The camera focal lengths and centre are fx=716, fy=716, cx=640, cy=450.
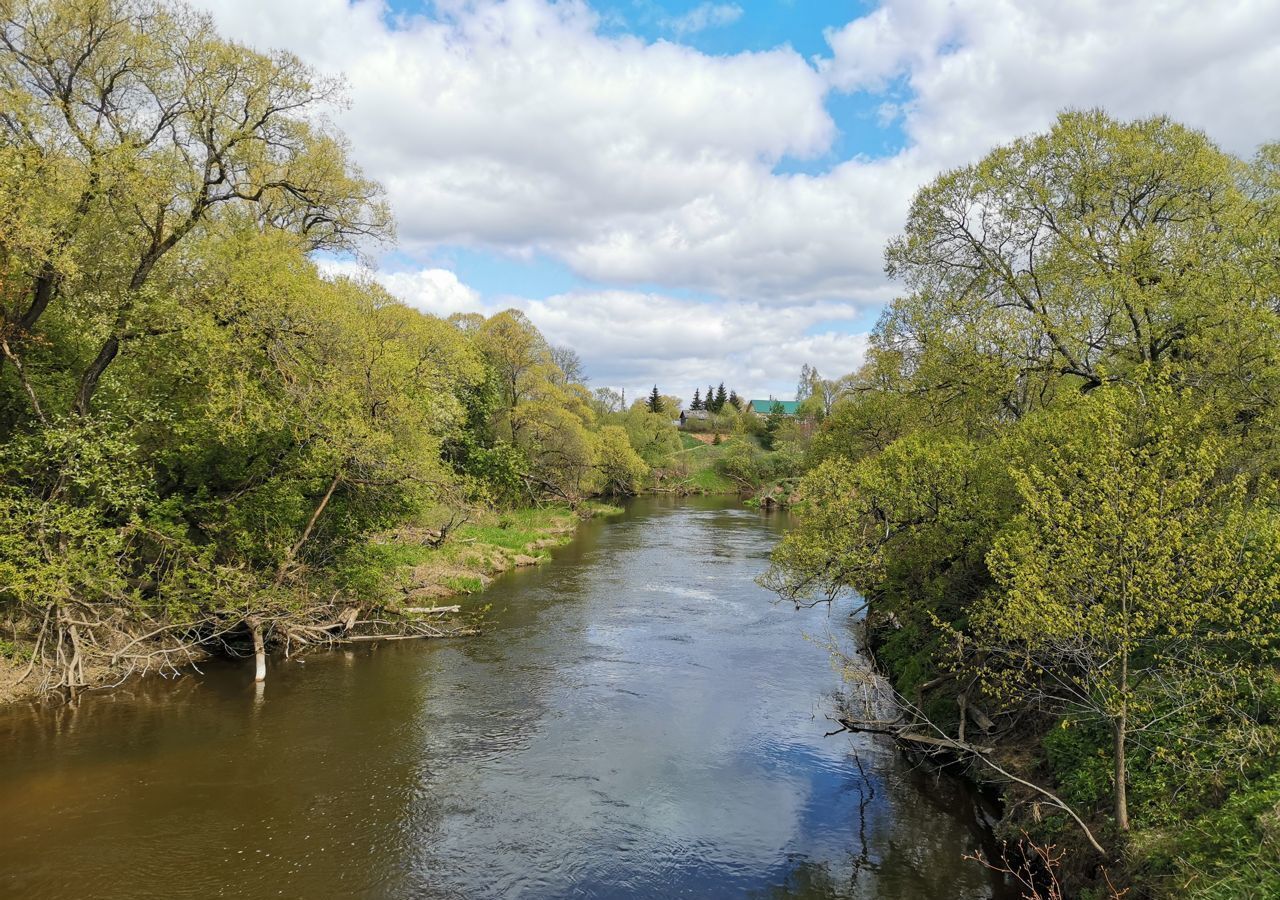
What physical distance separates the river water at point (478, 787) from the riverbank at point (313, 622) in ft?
2.85

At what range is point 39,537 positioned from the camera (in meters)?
15.7

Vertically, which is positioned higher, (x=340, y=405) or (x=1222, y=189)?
(x=1222, y=189)

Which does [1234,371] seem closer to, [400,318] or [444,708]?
[444,708]

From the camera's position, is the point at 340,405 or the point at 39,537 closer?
the point at 39,537

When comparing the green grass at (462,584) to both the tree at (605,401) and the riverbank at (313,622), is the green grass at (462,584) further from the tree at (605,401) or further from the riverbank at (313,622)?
the tree at (605,401)

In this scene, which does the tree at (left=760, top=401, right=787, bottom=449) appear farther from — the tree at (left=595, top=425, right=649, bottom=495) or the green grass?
the green grass

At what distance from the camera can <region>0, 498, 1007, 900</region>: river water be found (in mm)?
10953

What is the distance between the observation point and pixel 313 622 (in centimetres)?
2123

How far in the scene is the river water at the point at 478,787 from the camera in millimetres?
10953

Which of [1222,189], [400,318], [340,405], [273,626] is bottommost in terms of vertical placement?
[273,626]

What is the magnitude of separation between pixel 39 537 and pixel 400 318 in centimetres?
1525

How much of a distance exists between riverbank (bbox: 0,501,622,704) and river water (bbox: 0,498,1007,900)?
34.2 inches

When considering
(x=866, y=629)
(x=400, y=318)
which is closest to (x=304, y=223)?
(x=400, y=318)

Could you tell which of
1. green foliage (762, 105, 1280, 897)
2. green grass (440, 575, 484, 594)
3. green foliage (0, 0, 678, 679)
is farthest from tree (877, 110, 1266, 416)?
green grass (440, 575, 484, 594)
